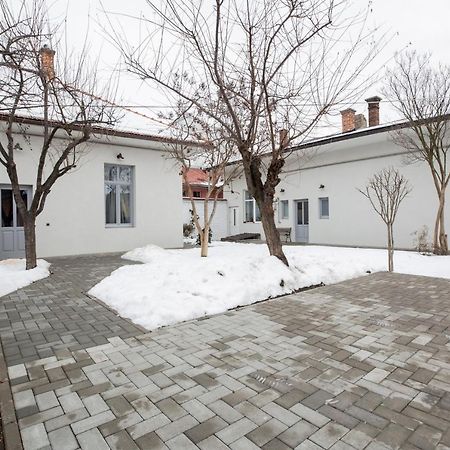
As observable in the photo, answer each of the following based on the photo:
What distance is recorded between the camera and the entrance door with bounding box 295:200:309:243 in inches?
701

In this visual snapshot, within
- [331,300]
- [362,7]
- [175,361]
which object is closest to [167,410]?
[175,361]

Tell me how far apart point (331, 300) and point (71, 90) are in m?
8.18

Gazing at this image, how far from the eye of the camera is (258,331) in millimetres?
4184

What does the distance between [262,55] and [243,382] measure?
5.88 meters

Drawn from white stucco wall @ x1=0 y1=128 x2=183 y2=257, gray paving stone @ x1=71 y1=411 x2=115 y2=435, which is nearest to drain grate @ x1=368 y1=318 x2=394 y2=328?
gray paving stone @ x1=71 y1=411 x2=115 y2=435

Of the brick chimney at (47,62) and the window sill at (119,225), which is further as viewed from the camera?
the window sill at (119,225)

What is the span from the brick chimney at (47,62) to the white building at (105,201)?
2349 mm

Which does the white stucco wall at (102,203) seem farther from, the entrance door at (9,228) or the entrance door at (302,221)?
the entrance door at (302,221)

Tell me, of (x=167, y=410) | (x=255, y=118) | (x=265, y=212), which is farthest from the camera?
(x=265, y=212)

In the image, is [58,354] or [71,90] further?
[71,90]

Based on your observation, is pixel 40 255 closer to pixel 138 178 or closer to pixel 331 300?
pixel 138 178

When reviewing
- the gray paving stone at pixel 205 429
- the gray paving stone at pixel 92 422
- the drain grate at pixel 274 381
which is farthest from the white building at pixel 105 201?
the gray paving stone at pixel 205 429

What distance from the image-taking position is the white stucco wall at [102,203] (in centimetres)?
1172

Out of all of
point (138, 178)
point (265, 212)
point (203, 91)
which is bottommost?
point (265, 212)
